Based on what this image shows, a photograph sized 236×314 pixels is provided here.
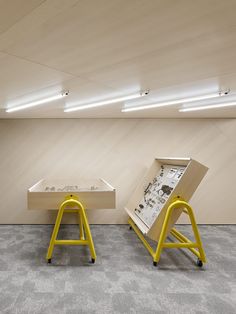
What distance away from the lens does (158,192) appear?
372 centimetres

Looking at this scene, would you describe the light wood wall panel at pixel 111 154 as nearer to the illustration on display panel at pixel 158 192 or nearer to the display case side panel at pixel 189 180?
the illustration on display panel at pixel 158 192

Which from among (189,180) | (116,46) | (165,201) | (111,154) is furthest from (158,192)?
(116,46)

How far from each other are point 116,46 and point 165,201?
237 cm

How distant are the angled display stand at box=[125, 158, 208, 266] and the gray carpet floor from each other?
257mm

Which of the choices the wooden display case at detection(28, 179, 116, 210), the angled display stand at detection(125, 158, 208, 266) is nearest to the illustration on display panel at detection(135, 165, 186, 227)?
the angled display stand at detection(125, 158, 208, 266)

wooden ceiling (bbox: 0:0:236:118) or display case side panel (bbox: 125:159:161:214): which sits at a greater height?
wooden ceiling (bbox: 0:0:236:118)

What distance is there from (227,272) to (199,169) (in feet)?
4.55

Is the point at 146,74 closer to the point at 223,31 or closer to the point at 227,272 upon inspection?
the point at 223,31

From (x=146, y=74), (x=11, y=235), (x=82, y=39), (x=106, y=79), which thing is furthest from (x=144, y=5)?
(x=11, y=235)

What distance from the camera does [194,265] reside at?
2812 mm

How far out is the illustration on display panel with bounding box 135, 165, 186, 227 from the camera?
3.40 metres

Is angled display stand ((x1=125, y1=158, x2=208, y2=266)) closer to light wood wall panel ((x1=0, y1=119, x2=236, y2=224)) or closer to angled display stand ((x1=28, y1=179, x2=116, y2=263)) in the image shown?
light wood wall panel ((x1=0, y1=119, x2=236, y2=224))

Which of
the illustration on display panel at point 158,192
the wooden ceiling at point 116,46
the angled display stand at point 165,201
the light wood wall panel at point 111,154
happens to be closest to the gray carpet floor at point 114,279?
the angled display stand at point 165,201

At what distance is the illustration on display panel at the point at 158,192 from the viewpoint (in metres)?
3.40
